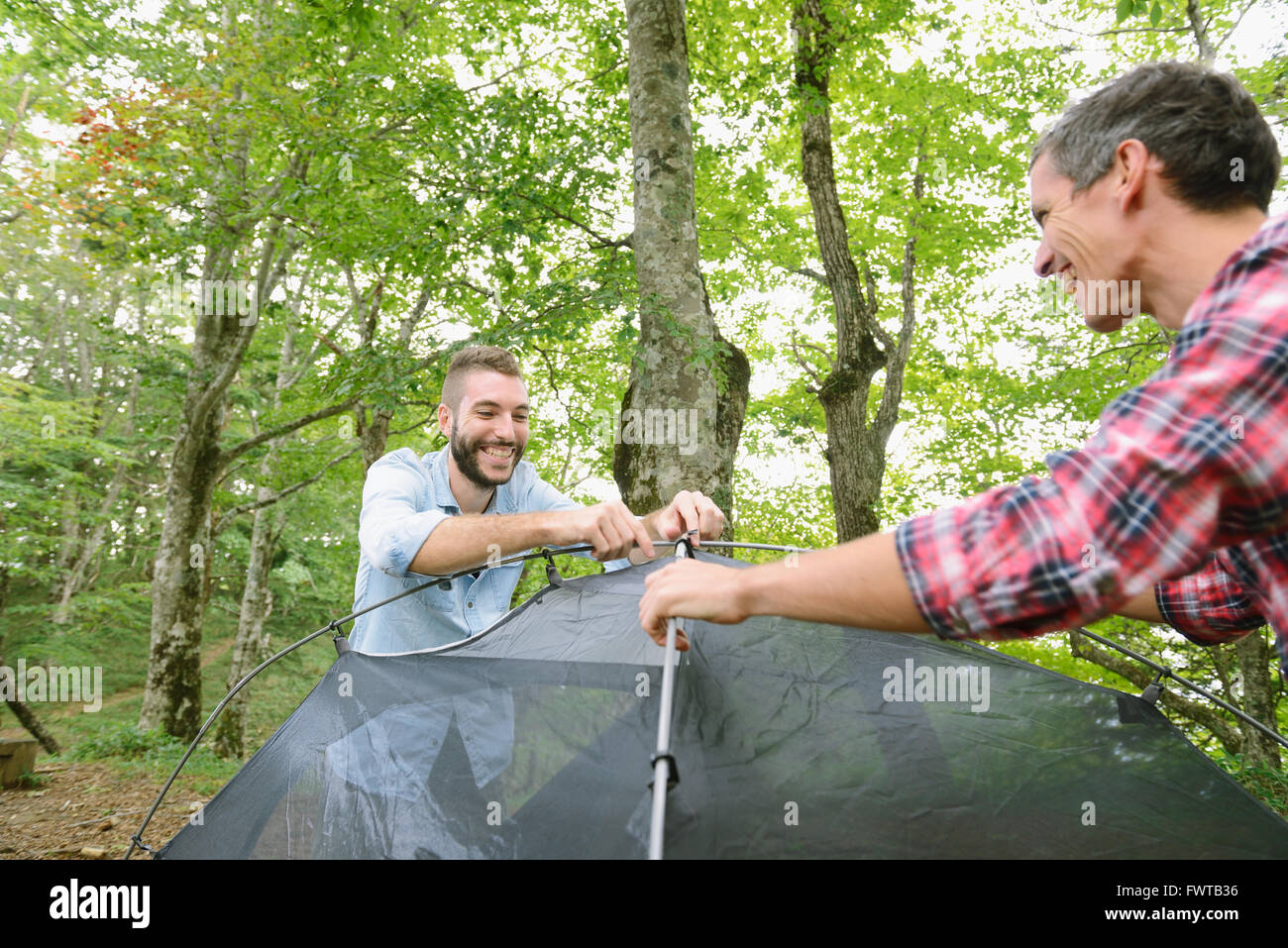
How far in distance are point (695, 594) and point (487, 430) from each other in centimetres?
180

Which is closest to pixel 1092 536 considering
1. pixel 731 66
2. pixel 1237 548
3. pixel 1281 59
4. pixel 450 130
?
pixel 1237 548

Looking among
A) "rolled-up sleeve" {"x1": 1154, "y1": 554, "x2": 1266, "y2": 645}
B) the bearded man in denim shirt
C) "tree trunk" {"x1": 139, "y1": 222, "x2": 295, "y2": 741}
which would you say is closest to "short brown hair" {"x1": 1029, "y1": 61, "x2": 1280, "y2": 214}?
"rolled-up sleeve" {"x1": 1154, "y1": 554, "x2": 1266, "y2": 645}

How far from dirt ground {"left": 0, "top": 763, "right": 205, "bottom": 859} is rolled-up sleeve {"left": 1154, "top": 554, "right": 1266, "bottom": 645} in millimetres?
5639

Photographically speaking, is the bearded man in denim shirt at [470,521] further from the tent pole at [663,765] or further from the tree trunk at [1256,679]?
the tree trunk at [1256,679]

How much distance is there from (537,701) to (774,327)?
13.7m

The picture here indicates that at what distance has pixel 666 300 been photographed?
4.44 metres

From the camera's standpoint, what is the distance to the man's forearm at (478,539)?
2.02 meters

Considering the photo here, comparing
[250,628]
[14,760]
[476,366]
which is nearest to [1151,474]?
[476,366]

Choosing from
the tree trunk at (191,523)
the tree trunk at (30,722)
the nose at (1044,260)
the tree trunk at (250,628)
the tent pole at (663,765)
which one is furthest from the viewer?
the tree trunk at (250,628)

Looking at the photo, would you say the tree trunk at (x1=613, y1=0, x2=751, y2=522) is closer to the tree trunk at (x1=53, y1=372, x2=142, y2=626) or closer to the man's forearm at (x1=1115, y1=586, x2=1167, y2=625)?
the man's forearm at (x1=1115, y1=586, x2=1167, y2=625)

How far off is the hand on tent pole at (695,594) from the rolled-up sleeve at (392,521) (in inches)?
40.2

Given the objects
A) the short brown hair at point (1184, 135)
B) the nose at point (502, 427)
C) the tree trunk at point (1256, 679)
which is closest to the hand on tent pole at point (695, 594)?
the short brown hair at point (1184, 135)

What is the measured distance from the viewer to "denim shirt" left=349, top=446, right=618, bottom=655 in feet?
7.28
